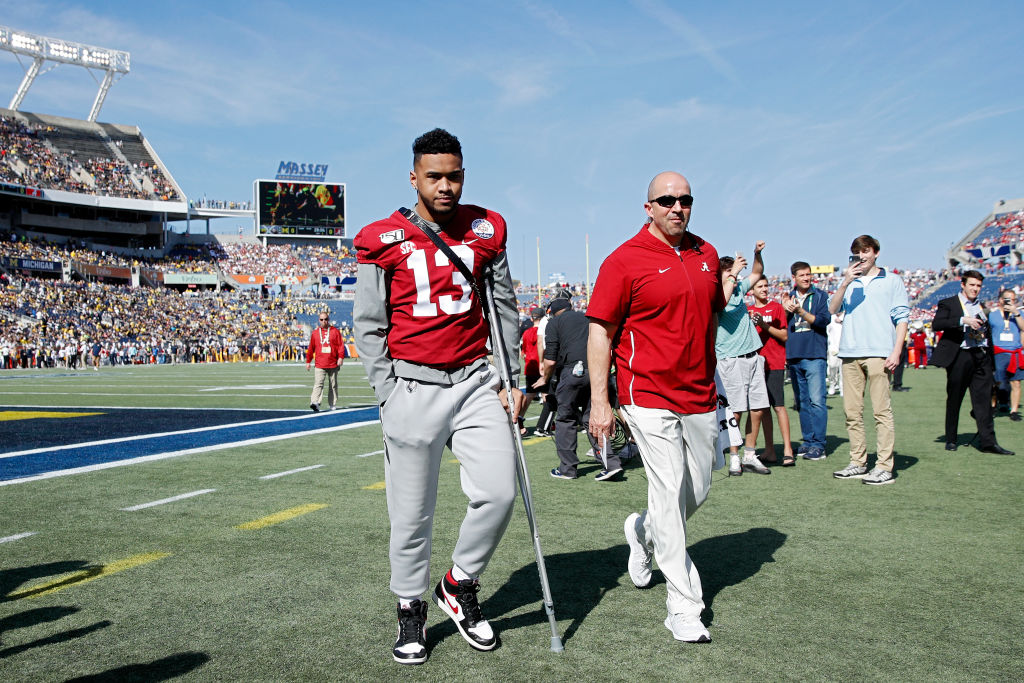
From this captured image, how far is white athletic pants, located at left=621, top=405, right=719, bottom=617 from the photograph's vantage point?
11.0 feet

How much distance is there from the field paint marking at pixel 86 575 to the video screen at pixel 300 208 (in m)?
71.7

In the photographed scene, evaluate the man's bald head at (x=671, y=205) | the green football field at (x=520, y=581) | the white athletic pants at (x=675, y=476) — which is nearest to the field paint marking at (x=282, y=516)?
the green football field at (x=520, y=581)

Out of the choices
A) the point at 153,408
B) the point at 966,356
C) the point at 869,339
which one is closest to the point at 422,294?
the point at 869,339

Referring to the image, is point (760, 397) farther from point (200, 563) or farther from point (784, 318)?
point (200, 563)

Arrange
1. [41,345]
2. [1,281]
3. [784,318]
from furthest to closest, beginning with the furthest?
[1,281] < [41,345] < [784,318]

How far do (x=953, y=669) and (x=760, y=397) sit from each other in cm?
452

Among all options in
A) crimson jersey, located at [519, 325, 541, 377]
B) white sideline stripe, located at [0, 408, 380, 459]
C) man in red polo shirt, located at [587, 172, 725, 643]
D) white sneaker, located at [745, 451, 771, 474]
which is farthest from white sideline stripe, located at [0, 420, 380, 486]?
man in red polo shirt, located at [587, 172, 725, 643]

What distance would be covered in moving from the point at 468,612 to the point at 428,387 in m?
0.95

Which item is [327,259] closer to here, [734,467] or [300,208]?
[300,208]

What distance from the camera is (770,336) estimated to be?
325 inches

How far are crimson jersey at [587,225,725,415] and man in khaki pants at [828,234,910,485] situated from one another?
11.3 ft

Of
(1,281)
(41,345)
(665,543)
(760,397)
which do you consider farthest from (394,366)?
(1,281)

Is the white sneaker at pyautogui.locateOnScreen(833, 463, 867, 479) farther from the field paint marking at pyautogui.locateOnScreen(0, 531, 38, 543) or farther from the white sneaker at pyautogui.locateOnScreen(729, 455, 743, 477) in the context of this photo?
the field paint marking at pyautogui.locateOnScreen(0, 531, 38, 543)

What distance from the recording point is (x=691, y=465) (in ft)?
11.8
